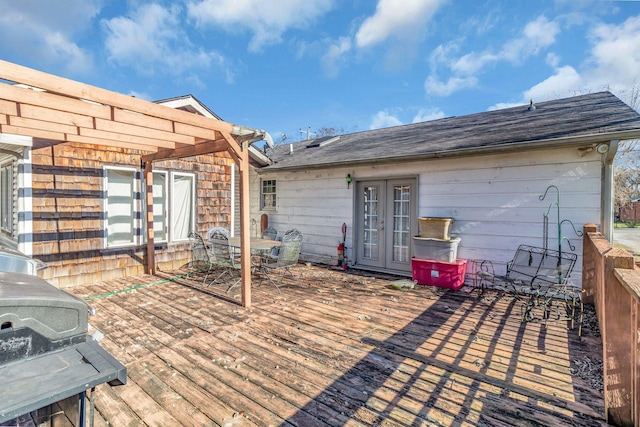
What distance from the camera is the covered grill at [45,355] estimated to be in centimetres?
101

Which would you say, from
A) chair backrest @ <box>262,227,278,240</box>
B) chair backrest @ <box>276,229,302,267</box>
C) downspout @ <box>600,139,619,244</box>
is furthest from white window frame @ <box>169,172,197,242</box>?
downspout @ <box>600,139,619,244</box>

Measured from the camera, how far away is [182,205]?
6.89 metres

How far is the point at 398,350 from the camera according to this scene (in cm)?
312

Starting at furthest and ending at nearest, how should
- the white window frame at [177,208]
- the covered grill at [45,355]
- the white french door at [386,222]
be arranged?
the white window frame at [177,208] < the white french door at [386,222] < the covered grill at [45,355]

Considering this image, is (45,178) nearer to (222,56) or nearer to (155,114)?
(155,114)

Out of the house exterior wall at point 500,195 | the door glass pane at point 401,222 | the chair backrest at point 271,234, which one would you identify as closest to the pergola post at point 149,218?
the chair backrest at point 271,234

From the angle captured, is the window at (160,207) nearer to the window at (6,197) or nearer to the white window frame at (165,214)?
the white window frame at (165,214)

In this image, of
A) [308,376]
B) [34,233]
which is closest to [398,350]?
[308,376]

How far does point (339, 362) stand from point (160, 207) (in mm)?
5312

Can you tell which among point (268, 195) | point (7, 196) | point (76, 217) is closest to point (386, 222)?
point (268, 195)

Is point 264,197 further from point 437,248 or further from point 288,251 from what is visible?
point 437,248

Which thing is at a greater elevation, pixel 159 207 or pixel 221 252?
pixel 159 207

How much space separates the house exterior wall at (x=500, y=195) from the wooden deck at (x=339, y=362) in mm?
1129

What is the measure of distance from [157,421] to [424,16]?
41.3 feet
